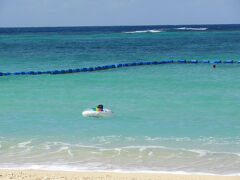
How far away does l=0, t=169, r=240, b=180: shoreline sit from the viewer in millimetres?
11812

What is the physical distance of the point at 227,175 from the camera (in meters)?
12.1

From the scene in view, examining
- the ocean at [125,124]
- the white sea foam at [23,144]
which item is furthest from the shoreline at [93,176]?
the white sea foam at [23,144]

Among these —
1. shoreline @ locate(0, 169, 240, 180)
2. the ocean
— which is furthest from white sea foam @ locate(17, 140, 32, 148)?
shoreline @ locate(0, 169, 240, 180)

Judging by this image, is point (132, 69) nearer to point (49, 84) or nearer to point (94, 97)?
point (49, 84)

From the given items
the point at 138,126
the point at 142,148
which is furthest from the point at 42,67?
the point at 142,148

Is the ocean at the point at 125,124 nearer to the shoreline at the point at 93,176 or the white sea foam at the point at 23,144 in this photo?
the white sea foam at the point at 23,144

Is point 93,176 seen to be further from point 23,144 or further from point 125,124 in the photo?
point 125,124

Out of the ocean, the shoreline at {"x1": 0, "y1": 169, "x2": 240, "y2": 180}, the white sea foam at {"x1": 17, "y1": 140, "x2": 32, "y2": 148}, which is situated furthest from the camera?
the white sea foam at {"x1": 17, "y1": 140, "x2": 32, "y2": 148}

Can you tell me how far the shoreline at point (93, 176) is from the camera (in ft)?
38.8

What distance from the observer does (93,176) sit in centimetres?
1202

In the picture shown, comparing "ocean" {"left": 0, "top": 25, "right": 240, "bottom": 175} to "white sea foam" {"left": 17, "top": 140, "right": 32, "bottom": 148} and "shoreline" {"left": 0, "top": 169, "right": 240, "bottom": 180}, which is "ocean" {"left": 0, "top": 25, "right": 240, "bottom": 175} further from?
"shoreline" {"left": 0, "top": 169, "right": 240, "bottom": 180}

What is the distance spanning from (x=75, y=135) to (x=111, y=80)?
14246 millimetres

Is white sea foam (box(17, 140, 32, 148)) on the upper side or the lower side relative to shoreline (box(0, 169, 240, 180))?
lower

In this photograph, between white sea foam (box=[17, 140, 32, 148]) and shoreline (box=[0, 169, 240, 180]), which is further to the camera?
white sea foam (box=[17, 140, 32, 148])
